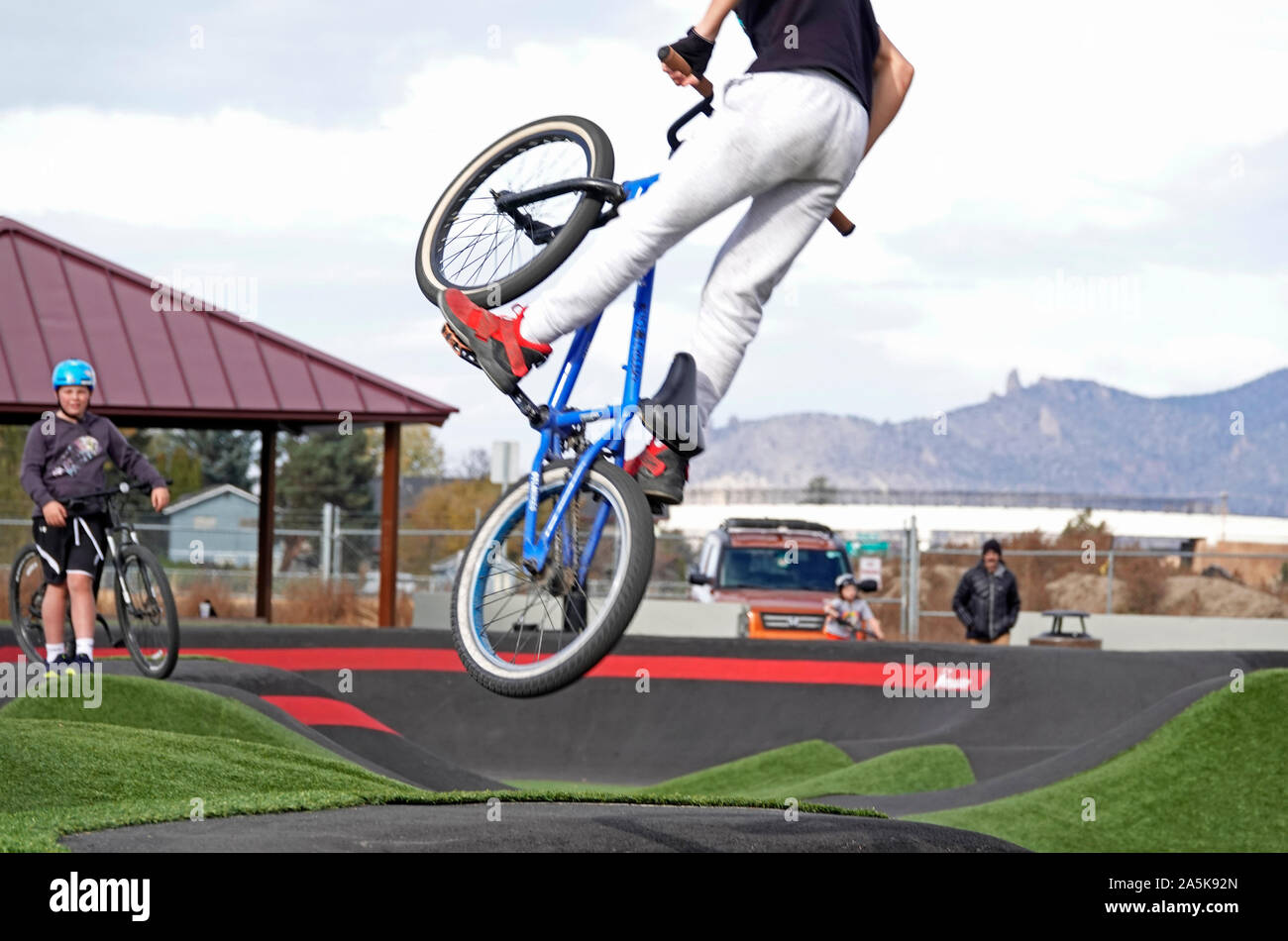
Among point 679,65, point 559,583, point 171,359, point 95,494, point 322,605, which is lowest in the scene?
point 322,605

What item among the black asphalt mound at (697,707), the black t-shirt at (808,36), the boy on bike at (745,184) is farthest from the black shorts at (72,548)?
the black t-shirt at (808,36)

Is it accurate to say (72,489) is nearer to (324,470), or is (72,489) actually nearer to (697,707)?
(697,707)

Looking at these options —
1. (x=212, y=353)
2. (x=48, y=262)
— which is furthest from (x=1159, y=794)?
(x=48, y=262)

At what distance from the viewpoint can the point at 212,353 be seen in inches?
690

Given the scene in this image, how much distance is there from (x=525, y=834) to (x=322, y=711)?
295 inches

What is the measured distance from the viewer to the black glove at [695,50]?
13.7 ft

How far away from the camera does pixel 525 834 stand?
5371 mm

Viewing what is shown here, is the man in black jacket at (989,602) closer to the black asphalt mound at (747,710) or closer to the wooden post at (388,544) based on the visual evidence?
the black asphalt mound at (747,710)

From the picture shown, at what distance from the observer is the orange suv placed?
17312 mm

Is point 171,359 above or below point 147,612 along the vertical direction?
above

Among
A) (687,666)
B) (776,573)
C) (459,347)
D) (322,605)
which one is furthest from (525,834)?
(322,605)

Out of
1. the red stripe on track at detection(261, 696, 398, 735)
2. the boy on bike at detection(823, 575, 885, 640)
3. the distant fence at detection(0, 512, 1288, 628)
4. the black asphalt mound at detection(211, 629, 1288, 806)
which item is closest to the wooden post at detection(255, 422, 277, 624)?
the distant fence at detection(0, 512, 1288, 628)

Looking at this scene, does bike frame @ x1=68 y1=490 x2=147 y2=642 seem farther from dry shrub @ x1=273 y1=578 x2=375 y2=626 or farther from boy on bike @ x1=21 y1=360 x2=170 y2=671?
dry shrub @ x1=273 y1=578 x2=375 y2=626
